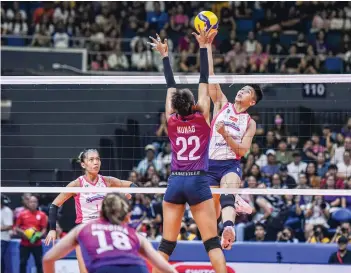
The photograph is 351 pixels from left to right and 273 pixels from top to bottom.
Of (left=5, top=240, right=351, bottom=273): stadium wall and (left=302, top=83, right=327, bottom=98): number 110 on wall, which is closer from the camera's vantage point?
(left=5, top=240, right=351, bottom=273): stadium wall

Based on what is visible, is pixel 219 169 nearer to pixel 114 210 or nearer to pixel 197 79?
pixel 197 79

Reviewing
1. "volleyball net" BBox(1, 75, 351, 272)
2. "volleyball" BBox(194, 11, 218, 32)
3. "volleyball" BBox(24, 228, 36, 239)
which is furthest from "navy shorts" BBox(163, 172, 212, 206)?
"volleyball" BBox(24, 228, 36, 239)

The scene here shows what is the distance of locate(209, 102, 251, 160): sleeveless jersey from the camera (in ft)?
36.7

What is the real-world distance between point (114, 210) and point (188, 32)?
15.9 metres

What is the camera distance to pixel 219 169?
11.2 metres

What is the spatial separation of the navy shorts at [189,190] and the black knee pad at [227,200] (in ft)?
2.53

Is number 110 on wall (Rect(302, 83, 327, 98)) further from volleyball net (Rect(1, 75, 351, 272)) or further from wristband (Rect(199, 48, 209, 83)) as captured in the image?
wristband (Rect(199, 48, 209, 83))

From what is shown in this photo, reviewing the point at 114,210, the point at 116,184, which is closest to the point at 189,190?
the point at 116,184

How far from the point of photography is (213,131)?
1134 cm

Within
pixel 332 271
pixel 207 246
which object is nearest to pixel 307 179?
pixel 332 271

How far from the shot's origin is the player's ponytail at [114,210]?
774 centimetres

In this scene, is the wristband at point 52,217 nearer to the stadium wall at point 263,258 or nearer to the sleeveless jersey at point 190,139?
the sleeveless jersey at point 190,139

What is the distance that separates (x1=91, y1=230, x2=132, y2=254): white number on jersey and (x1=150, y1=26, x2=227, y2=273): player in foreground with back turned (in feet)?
8.24

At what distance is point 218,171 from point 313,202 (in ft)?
19.9
